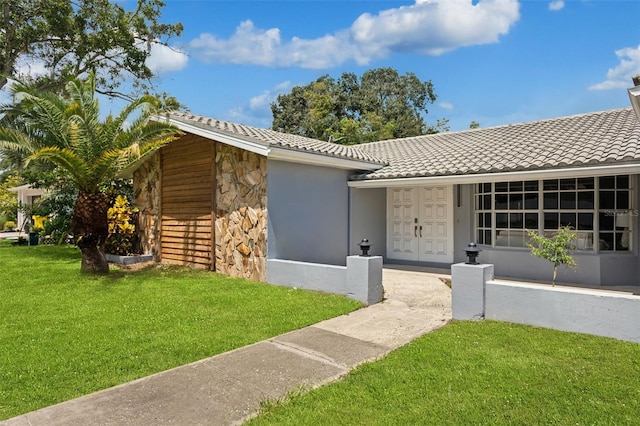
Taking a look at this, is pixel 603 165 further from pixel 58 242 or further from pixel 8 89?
pixel 58 242

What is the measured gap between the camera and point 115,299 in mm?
8430

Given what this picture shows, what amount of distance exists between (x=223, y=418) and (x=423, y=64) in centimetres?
4914

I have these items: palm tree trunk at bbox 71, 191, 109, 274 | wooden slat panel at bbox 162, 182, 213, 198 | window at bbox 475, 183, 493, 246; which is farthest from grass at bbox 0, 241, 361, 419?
window at bbox 475, 183, 493, 246

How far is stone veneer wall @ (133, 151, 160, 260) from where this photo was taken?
14.2m

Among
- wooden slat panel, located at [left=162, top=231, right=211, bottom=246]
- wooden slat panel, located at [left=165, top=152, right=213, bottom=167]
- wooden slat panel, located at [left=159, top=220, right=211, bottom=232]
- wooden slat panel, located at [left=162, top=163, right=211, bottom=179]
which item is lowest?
wooden slat panel, located at [left=162, top=231, right=211, bottom=246]

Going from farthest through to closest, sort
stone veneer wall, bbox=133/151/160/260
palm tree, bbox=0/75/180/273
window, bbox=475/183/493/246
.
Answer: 1. stone veneer wall, bbox=133/151/160/260
2. window, bbox=475/183/493/246
3. palm tree, bbox=0/75/180/273

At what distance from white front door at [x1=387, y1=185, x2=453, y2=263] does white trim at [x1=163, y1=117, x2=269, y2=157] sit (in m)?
5.59

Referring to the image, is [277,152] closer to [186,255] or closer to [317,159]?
[317,159]

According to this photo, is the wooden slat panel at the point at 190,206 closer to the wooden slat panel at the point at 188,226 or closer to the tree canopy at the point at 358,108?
the wooden slat panel at the point at 188,226

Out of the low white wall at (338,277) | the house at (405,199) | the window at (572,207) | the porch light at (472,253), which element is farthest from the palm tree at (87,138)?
the window at (572,207)

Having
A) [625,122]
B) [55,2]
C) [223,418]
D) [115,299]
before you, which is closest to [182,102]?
[55,2]

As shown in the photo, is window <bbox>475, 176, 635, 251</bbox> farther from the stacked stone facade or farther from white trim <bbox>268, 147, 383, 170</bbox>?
the stacked stone facade

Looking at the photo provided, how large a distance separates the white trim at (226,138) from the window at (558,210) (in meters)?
6.39

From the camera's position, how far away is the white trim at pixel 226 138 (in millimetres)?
9716
